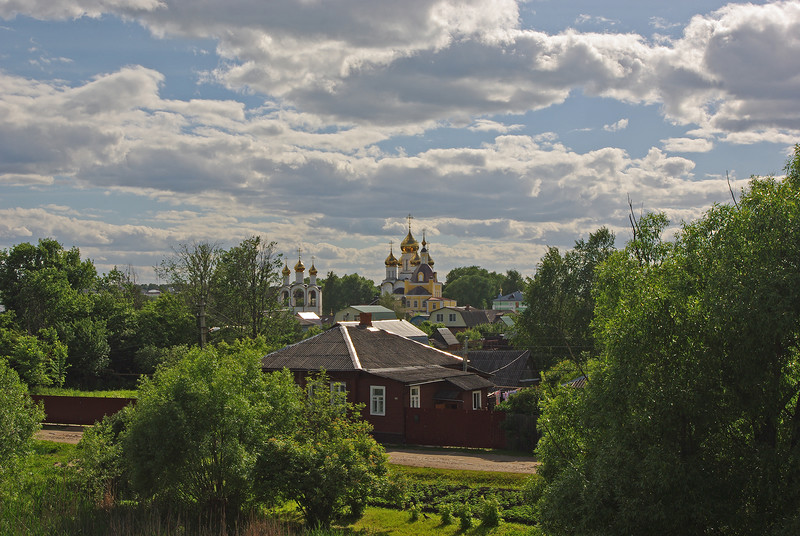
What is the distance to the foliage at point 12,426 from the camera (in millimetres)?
14320

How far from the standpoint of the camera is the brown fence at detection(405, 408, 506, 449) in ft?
85.3

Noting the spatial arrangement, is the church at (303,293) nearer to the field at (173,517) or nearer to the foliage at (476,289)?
the foliage at (476,289)

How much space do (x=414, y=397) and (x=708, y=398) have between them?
18926mm

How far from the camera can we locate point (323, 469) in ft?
45.3

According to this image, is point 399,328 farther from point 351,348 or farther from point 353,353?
point 353,353

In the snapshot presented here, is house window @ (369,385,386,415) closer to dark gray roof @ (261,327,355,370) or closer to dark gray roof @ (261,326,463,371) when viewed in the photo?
dark gray roof @ (261,326,463,371)

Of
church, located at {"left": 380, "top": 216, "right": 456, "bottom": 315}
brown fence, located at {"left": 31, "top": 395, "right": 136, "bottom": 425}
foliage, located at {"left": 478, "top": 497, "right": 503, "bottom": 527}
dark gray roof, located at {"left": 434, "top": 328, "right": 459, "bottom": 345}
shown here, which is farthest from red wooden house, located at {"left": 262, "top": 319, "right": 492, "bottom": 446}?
church, located at {"left": 380, "top": 216, "right": 456, "bottom": 315}

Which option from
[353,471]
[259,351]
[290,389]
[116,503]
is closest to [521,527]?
[353,471]

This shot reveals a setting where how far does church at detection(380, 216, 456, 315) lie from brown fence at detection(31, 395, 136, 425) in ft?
270

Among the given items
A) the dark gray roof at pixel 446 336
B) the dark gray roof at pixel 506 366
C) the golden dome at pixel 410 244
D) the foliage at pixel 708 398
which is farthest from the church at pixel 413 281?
the foliage at pixel 708 398

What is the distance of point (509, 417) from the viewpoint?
2583cm

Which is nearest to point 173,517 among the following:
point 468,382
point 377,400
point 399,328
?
point 377,400

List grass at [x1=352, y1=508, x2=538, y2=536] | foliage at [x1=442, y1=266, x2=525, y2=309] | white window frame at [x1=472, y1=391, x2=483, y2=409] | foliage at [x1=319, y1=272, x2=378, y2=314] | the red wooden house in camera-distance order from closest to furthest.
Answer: grass at [x1=352, y1=508, x2=538, y2=536]
the red wooden house
white window frame at [x1=472, y1=391, x2=483, y2=409]
foliage at [x1=319, y1=272, x2=378, y2=314]
foliage at [x1=442, y1=266, x2=525, y2=309]

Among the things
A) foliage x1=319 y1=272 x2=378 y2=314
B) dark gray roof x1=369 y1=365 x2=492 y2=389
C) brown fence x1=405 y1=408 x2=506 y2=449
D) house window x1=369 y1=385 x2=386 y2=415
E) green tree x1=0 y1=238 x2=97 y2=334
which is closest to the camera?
brown fence x1=405 y1=408 x2=506 y2=449
